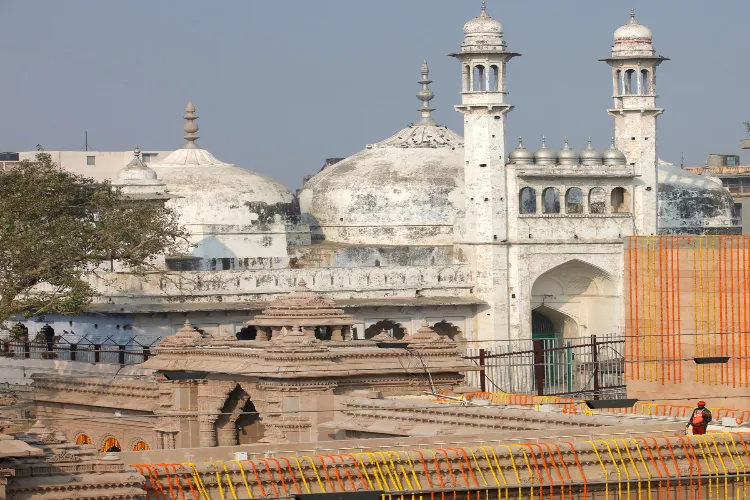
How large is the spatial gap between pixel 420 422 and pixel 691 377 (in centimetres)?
604

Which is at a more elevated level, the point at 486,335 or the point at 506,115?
the point at 506,115

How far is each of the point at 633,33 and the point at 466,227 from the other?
6.17m

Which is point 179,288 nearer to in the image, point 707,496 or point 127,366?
point 127,366

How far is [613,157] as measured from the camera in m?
51.6

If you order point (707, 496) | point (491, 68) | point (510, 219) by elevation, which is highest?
point (491, 68)

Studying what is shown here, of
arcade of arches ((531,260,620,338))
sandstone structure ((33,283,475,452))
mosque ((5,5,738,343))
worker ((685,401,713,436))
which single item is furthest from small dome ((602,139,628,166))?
worker ((685,401,713,436))

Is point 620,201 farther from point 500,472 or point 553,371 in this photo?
point 500,472

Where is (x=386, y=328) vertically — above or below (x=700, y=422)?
above

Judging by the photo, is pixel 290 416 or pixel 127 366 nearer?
pixel 290 416

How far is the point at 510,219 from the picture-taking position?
5053 centimetres

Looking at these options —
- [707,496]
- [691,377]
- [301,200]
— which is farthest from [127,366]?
[301,200]

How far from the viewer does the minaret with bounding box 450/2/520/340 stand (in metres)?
50.0

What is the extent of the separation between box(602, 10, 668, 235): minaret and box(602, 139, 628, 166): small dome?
1.00 feet

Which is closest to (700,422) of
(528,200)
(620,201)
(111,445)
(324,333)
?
(324,333)
